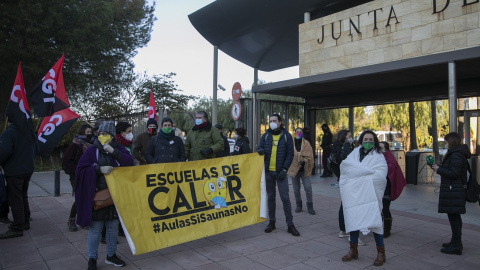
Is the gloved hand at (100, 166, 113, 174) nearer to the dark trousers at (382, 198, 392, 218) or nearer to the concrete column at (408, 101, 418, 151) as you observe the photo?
the dark trousers at (382, 198, 392, 218)

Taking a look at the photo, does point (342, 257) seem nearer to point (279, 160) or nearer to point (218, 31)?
point (279, 160)

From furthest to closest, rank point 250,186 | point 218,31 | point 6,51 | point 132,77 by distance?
1. point 132,77
2. point 218,31
3. point 6,51
4. point 250,186

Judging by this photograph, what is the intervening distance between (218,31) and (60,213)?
11178 millimetres

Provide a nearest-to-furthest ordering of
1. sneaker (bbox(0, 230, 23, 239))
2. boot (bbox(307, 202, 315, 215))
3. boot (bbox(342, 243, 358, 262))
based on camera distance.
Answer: boot (bbox(342, 243, 358, 262)) < sneaker (bbox(0, 230, 23, 239)) < boot (bbox(307, 202, 315, 215))

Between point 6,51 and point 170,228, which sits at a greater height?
point 6,51

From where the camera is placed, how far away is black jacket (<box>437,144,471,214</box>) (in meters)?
4.62

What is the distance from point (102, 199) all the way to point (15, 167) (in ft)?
8.18

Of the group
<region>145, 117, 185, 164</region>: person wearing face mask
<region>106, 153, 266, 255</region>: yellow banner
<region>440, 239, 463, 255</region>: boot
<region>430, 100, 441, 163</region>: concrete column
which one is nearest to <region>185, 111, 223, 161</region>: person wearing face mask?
<region>145, 117, 185, 164</region>: person wearing face mask

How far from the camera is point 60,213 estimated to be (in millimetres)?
7117

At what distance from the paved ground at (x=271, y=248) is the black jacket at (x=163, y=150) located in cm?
136

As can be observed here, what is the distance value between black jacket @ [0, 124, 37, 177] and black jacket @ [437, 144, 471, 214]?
20.6 feet

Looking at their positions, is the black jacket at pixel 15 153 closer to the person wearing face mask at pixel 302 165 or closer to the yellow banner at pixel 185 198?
the yellow banner at pixel 185 198

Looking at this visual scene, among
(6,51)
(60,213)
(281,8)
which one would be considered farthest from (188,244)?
(6,51)

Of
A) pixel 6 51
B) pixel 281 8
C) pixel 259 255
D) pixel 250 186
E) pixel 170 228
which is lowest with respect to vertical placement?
pixel 259 255
